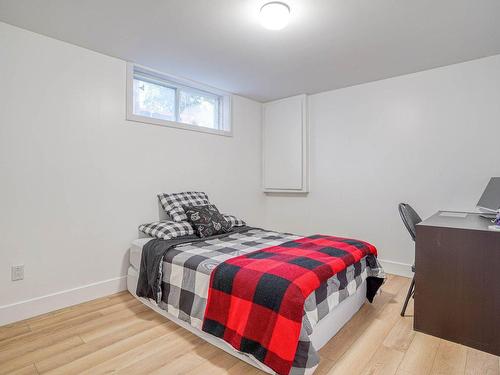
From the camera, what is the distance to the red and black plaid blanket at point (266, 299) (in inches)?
56.8

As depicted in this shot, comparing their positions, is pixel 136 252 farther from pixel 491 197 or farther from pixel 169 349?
pixel 491 197

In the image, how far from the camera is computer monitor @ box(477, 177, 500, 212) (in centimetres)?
240

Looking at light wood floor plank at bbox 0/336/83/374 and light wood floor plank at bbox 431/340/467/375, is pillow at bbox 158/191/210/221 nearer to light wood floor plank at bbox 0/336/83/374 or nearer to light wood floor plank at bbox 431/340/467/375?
light wood floor plank at bbox 0/336/83/374

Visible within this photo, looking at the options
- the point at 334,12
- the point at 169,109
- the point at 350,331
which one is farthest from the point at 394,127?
the point at 169,109

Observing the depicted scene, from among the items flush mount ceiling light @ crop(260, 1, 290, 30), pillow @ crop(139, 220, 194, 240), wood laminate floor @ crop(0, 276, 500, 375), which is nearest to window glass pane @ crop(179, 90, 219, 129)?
pillow @ crop(139, 220, 194, 240)

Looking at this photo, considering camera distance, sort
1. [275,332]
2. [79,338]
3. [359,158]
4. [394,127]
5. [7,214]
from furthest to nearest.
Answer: [359,158] → [394,127] → [7,214] → [79,338] → [275,332]

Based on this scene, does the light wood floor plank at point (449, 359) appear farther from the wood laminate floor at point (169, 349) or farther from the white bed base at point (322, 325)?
the white bed base at point (322, 325)

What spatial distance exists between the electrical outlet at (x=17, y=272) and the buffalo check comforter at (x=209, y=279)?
88cm

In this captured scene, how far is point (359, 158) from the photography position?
138 inches

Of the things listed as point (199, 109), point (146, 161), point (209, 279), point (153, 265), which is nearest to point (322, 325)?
point (209, 279)

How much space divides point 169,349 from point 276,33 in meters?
2.44

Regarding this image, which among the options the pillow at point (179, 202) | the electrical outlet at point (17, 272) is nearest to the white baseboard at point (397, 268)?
the pillow at point (179, 202)

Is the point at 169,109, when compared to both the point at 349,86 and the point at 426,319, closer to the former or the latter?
the point at 349,86

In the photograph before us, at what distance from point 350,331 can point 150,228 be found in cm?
196
